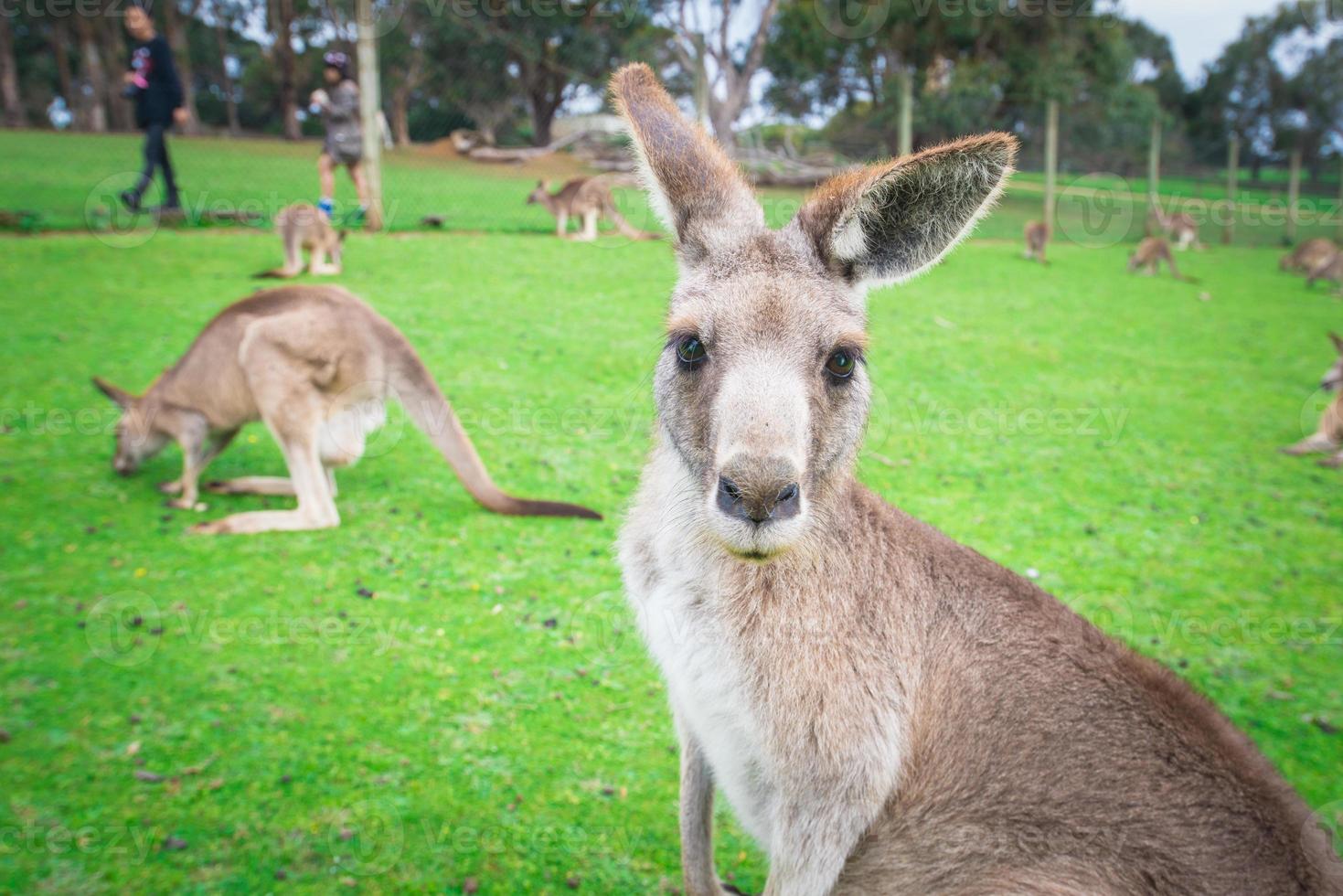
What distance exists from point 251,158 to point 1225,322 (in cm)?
1655

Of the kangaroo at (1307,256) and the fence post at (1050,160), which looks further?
the fence post at (1050,160)

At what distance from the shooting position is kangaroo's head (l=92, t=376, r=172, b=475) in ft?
15.3

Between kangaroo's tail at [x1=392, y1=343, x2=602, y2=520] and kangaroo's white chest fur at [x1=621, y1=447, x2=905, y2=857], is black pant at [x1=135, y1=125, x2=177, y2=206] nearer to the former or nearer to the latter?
kangaroo's tail at [x1=392, y1=343, x2=602, y2=520]

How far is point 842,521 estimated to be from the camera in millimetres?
2203

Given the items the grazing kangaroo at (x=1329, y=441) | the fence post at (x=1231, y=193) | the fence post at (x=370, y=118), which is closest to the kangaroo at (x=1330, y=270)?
the fence post at (x=1231, y=193)

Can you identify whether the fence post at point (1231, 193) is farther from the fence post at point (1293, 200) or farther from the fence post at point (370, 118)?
the fence post at point (370, 118)

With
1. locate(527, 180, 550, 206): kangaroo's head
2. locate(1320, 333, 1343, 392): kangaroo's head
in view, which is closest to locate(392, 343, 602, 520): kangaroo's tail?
locate(1320, 333, 1343, 392): kangaroo's head

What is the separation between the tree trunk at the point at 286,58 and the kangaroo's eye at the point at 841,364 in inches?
968

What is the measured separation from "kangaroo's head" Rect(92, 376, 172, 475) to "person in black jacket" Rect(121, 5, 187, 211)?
604 cm

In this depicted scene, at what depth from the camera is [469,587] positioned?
12.5ft

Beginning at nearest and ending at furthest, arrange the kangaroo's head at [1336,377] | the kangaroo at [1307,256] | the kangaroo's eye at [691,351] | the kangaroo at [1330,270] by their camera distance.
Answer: the kangaroo's eye at [691,351], the kangaroo's head at [1336,377], the kangaroo at [1330,270], the kangaroo at [1307,256]

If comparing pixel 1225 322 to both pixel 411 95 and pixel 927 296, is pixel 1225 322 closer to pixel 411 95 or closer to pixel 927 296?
pixel 927 296

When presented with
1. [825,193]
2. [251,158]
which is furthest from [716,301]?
[251,158]

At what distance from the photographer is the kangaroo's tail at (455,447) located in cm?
439
